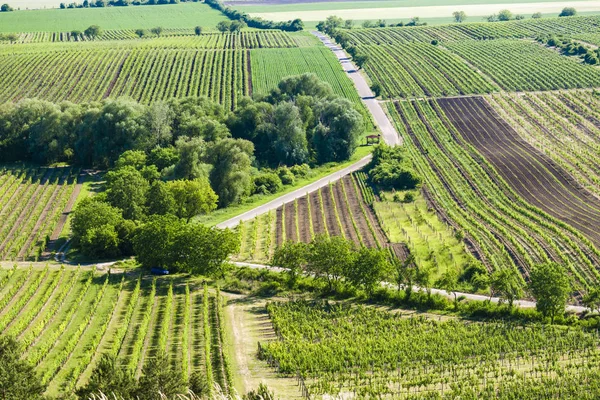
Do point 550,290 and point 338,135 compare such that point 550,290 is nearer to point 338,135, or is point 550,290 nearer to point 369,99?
point 338,135

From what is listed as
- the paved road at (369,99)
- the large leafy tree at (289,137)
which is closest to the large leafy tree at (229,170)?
the large leafy tree at (289,137)

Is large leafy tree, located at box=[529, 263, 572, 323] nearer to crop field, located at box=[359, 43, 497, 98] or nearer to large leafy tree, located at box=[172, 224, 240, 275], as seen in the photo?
large leafy tree, located at box=[172, 224, 240, 275]

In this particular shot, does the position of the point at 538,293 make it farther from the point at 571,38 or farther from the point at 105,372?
the point at 571,38

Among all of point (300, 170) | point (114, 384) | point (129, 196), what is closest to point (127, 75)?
point (300, 170)

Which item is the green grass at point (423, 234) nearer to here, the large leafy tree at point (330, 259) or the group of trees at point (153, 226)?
the large leafy tree at point (330, 259)

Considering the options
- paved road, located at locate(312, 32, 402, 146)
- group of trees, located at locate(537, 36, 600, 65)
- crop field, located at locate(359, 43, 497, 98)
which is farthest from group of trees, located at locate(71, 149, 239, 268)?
group of trees, located at locate(537, 36, 600, 65)

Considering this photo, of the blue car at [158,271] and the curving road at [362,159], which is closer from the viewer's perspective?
the blue car at [158,271]
